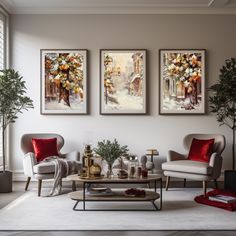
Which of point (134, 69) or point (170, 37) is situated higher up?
point (170, 37)

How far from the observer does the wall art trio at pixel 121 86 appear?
25.0ft

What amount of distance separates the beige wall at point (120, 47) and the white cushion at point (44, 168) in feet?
4.73

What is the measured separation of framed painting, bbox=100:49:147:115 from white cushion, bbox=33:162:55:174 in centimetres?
178

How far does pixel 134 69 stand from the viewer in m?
7.67

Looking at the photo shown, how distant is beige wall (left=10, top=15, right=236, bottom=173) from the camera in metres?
7.68

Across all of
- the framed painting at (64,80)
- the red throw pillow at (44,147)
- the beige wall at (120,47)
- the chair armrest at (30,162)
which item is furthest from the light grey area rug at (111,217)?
the framed painting at (64,80)

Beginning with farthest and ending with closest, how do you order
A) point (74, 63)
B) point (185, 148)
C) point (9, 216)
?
point (74, 63) < point (185, 148) < point (9, 216)

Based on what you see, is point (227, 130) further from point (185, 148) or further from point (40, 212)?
point (40, 212)

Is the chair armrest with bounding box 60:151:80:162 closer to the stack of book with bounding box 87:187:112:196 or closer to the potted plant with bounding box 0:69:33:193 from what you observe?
the potted plant with bounding box 0:69:33:193

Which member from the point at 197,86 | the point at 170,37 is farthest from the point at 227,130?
the point at 170,37

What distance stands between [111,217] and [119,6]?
421 centimetres

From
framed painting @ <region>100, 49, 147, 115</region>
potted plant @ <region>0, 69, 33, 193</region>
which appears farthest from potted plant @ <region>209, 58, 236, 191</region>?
potted plant @ <region>0, 69, 33, 193</region>

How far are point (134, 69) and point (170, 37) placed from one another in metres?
0.89

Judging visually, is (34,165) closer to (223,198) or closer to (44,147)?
(44,147)
